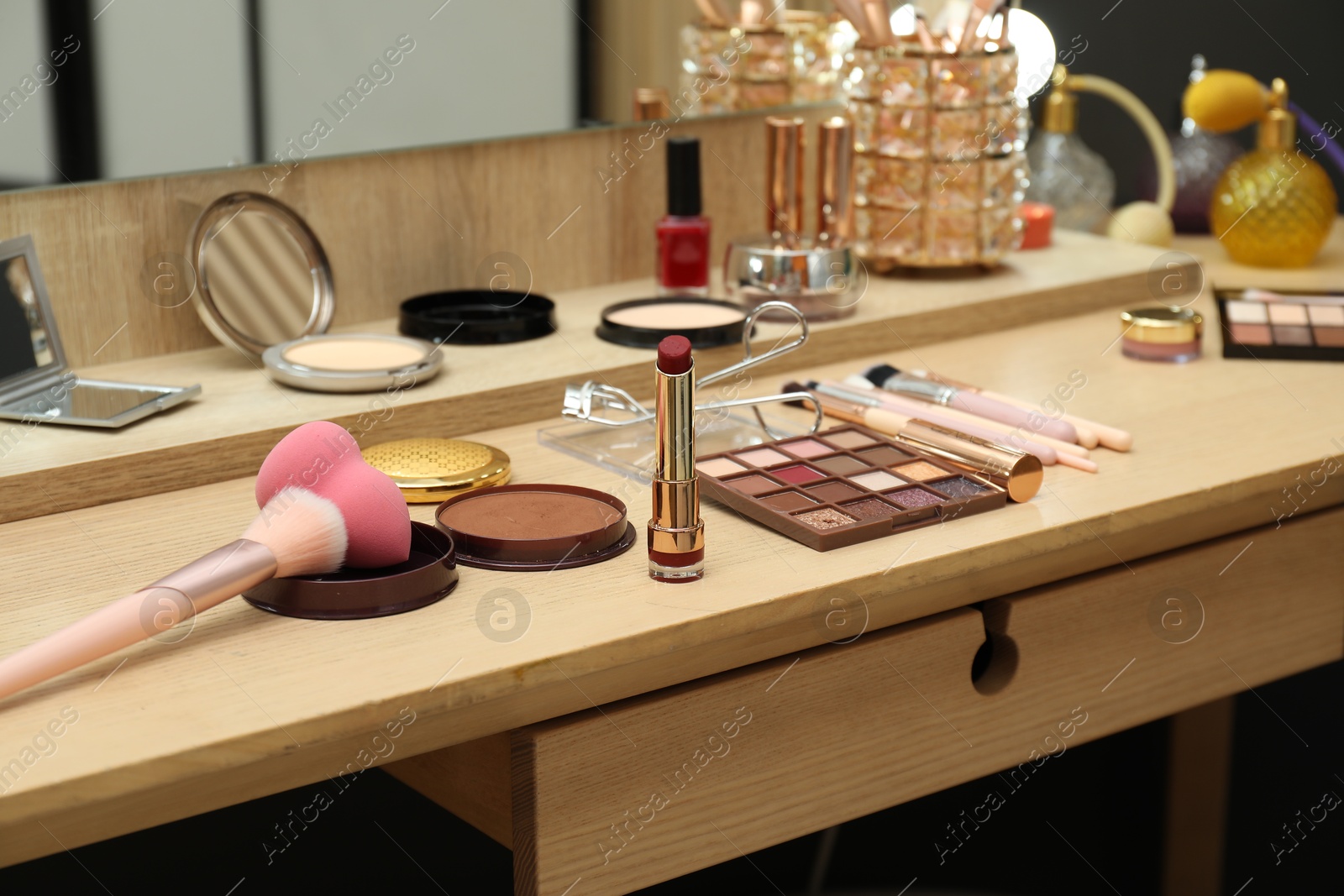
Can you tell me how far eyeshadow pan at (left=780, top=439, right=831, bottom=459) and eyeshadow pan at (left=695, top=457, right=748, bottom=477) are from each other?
1.7 inches

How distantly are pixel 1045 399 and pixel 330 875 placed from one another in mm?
834

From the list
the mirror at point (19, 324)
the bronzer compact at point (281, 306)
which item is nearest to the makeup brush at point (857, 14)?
the bronzer compact at point (281, 306)

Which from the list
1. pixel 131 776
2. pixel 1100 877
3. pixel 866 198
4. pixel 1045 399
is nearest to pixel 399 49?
pixel 866 198

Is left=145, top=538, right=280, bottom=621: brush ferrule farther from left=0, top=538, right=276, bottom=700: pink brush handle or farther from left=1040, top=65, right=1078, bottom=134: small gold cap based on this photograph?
left=1040, top=65, right=1078, bottom=134: small gold cap

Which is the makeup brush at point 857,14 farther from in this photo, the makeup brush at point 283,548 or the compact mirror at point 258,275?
the makeup brush at point 283,548

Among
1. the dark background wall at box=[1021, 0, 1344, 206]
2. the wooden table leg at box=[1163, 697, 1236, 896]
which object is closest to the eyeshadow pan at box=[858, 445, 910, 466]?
the wooden table leg at box=[1163, 697, 1236, 896]

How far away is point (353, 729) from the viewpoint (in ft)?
2.26

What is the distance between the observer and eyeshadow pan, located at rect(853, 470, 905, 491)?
950mm

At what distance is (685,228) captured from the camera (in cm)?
129

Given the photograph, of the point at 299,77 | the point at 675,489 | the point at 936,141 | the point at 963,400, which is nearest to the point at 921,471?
the point at 963,400

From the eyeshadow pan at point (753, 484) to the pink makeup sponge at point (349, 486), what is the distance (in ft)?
0.78

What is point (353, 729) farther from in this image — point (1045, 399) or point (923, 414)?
point (1045, 399)

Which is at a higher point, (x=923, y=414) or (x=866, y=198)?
(x=866, y=198)

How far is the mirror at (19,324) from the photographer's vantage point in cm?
100
